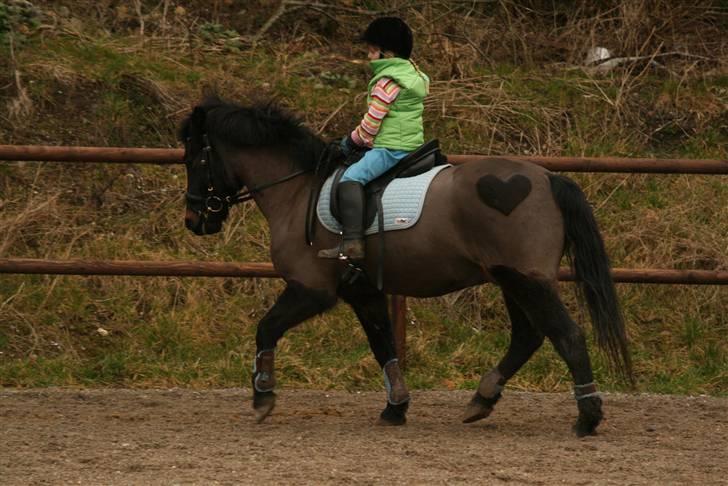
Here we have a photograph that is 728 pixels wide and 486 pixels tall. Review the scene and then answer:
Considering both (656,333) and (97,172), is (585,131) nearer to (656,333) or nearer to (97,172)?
(656,333)

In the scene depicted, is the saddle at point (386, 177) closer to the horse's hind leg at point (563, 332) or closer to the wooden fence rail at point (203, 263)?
the horse's hind leg at point (563, 332)

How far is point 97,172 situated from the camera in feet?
32.9

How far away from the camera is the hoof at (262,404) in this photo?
21.8 ft

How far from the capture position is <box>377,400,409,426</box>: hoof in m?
6.70

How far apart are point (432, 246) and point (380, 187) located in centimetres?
42

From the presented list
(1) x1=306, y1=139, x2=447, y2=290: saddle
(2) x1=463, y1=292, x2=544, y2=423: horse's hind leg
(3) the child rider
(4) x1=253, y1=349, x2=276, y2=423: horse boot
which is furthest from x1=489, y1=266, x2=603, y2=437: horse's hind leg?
(4) x1=253, y1=349, x2=276, y2=423: horse boot

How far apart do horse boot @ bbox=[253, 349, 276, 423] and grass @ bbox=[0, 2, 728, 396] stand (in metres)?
1.33

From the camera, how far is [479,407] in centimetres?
663

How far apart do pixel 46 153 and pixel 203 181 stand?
127cm

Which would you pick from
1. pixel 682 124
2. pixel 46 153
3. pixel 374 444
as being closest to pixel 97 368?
pixel 46 153

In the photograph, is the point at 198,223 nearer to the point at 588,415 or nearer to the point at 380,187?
the point at 380,187

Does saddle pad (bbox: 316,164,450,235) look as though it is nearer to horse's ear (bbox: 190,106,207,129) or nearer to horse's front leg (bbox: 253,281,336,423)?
horse's front leg (bbox: 253,281,336,423)

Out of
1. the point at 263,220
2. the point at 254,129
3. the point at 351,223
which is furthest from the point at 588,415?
the point at 263,220

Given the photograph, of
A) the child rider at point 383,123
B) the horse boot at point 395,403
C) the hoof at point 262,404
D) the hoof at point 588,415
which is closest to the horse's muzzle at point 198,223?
the child rider at point 383,123
